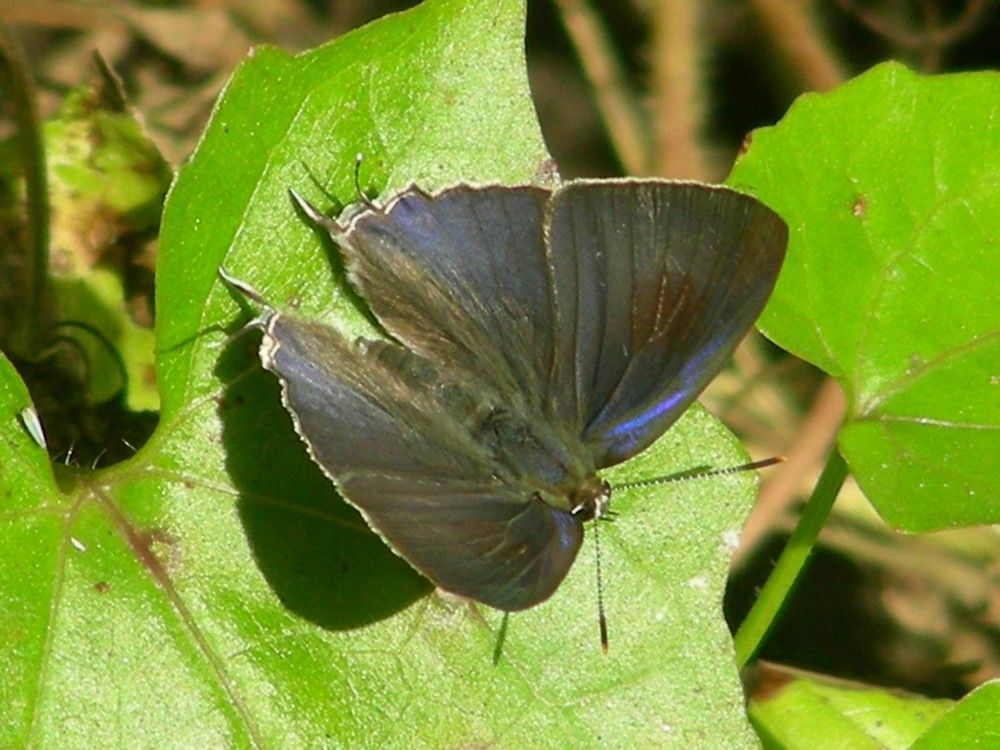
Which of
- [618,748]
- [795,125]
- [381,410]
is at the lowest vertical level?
[618,748]

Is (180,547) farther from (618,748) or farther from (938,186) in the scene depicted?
(938,186)

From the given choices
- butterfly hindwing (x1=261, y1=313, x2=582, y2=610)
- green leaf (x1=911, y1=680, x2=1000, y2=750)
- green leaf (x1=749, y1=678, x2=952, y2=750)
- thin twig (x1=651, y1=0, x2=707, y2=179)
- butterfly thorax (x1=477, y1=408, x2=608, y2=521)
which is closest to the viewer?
butterfly hindwing (x1=261, y1=313, x2=582, y2=610)

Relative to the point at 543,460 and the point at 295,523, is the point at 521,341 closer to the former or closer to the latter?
the point at 543,460

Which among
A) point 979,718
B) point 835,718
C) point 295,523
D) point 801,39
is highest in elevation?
point 801,39

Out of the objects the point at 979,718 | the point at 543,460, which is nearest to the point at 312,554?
the point at 543,460

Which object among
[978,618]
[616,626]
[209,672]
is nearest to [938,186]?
[616,626]

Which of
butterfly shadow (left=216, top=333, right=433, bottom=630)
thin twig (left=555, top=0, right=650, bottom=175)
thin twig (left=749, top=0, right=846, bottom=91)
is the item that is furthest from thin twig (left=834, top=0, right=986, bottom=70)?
butterfly shadow (left=216, top=333, right=433, bottom=630)

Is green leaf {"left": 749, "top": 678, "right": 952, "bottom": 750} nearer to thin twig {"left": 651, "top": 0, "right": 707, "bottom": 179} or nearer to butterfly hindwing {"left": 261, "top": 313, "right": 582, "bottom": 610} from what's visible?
butterfly hindwing {"left": 261, "top": 313, "right": 582, "bottom": 610}
